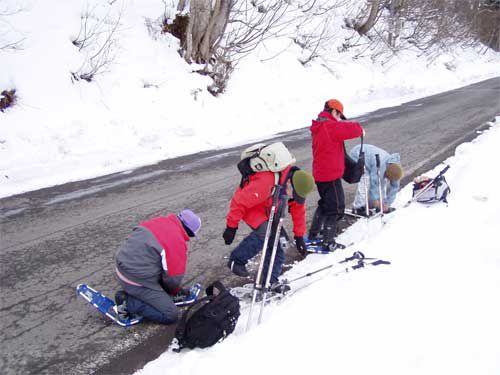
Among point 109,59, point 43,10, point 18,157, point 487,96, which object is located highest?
point 43,10

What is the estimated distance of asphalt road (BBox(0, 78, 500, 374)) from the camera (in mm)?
3805

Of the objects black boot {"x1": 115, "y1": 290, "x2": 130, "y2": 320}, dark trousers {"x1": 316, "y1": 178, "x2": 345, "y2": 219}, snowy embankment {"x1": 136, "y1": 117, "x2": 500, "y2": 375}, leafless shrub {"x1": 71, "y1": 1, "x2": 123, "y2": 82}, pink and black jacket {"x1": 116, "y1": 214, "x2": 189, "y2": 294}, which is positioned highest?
leafless shrub {"x1": 71, "y1": 1, "x2": 123, "y2": 82}

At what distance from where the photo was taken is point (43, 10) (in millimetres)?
13062

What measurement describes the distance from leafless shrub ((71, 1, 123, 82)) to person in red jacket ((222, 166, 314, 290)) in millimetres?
8963

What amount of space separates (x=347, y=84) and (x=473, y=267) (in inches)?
662

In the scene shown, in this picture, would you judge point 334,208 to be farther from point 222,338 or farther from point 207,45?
point 207,45

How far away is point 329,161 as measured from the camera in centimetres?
552

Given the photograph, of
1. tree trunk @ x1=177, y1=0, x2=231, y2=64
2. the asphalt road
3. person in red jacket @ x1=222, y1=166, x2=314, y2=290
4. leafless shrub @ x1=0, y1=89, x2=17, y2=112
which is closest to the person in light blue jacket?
the asphalt road

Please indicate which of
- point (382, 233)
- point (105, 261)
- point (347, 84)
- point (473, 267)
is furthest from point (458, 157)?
point (347, 84)

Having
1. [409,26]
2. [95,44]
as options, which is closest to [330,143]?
[95,44]

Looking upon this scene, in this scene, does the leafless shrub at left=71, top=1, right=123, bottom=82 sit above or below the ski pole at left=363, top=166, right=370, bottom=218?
above

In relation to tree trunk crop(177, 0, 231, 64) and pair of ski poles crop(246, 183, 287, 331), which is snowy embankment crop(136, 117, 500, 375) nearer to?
pair of ski poles crop(246, 183, 287, 331)

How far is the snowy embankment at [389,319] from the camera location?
3375 mm

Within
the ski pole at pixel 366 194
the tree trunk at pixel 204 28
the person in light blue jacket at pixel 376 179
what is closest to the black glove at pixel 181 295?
the ski pole at pixel 366 194
